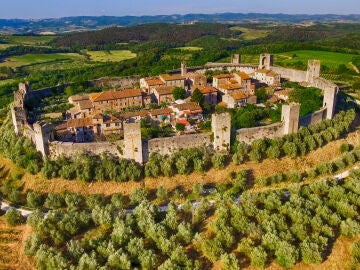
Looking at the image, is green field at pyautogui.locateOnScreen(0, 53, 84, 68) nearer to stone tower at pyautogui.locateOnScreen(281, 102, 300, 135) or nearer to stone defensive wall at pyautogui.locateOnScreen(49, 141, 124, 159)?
stone defensive wall at pyautogui.locateOnScreen(49, 141, 124, 159)

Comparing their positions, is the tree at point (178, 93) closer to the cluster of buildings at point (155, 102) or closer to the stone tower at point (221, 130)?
the cluster of buildings at point (155, 102)

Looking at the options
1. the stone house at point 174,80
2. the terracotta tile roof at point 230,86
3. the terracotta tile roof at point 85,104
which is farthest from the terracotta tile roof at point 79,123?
the terracotta tile roof at point 230,86

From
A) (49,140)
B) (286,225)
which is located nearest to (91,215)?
(49,140)

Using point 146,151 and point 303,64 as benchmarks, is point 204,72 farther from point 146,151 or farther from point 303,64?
point 146,151

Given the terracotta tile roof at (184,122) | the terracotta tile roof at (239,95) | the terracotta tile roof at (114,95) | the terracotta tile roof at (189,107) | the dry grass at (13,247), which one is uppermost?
the terracotta tile roof at (114,95)

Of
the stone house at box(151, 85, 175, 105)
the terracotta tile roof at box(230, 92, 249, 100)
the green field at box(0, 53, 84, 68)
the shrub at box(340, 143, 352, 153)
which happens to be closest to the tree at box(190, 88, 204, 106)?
the stone house at box(151, 85, 175, 105)

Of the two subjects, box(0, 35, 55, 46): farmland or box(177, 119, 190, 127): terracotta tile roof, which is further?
box(0, 35, 55, 46): farmland

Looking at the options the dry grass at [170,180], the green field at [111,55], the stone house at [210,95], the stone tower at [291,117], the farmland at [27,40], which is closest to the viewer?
the dry grass at [170,180]
